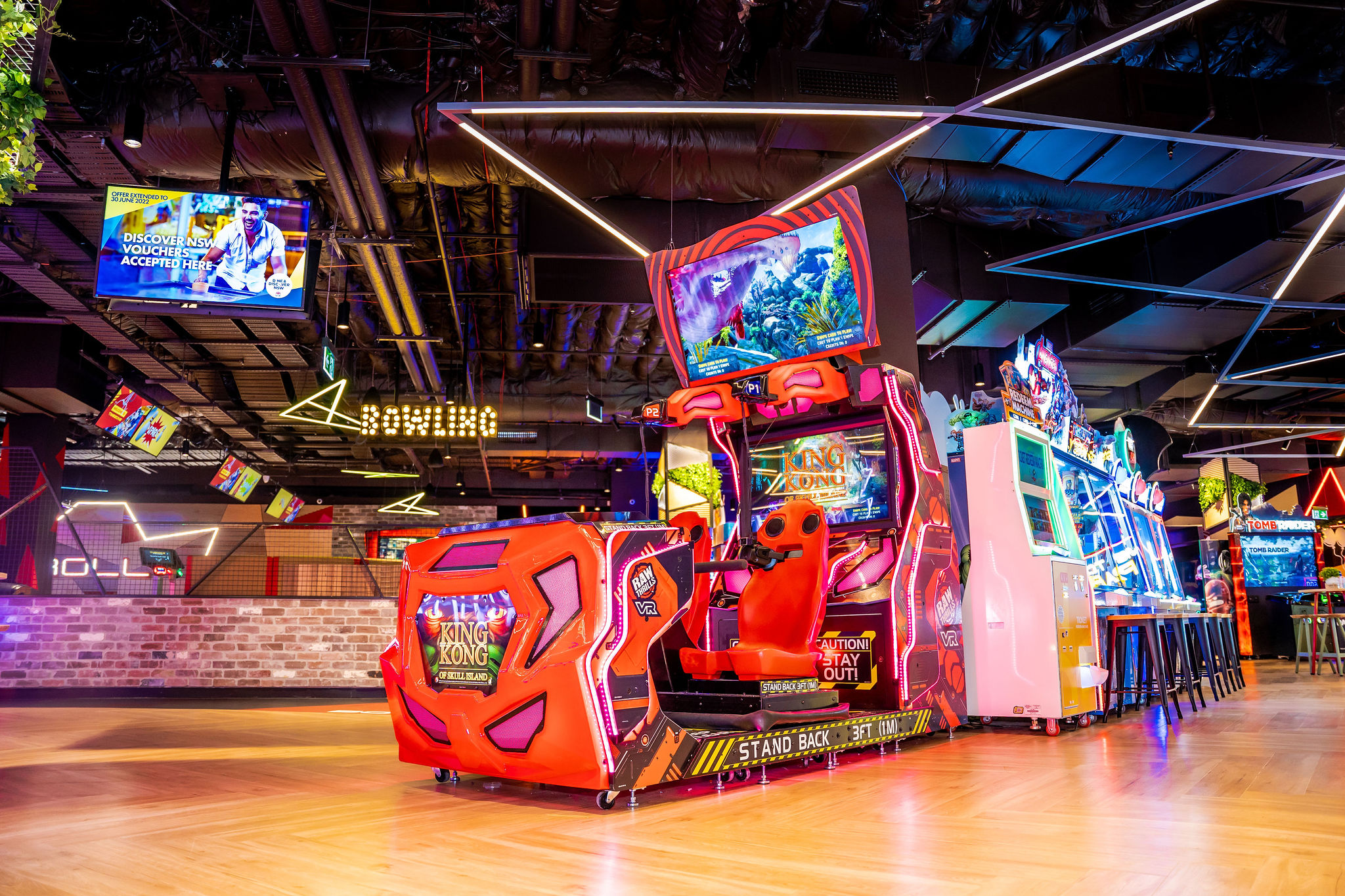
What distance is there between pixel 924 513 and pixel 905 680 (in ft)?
3.47

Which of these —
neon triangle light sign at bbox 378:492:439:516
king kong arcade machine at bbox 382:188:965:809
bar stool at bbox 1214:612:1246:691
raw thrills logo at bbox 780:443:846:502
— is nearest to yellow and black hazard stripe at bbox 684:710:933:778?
king kong arcade machine at bbox 382:188:965:809

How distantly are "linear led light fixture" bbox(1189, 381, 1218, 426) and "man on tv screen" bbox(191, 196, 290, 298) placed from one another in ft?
38.6

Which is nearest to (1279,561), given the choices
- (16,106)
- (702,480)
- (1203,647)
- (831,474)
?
(1203,647)

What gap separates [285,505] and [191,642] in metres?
9.36

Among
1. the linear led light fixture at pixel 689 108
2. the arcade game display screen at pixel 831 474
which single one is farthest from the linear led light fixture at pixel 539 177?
the arcade game display screen at pixel 831 474

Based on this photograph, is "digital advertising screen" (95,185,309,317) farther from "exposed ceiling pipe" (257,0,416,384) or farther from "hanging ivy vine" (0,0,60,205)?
"hanging ivy vine" (0,0,60,205)

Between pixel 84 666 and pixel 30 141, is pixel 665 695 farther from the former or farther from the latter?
pixel 84 666

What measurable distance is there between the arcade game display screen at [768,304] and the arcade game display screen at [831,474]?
27.8 inches

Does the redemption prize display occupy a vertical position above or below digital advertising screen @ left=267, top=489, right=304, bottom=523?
below

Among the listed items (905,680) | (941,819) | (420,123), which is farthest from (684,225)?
(941,819)

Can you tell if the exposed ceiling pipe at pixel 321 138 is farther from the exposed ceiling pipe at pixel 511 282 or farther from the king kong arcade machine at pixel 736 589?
the king kong arcade machine at pixel 736 589

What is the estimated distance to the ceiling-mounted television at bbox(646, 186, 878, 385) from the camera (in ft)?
16.9

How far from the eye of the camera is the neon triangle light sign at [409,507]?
20.4 meters

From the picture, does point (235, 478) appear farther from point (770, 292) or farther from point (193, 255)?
point (770, 292)
